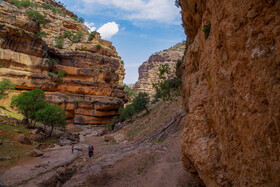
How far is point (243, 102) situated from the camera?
3973 mm

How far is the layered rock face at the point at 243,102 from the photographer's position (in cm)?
320

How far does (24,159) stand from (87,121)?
3089 centimetres

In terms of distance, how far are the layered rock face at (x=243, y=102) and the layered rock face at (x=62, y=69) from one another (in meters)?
42.5

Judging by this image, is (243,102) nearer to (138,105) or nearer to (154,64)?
(138,105)

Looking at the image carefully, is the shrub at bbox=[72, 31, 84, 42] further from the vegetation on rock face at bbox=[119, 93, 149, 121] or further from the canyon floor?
the canyon floor

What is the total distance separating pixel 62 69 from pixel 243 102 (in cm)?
5115

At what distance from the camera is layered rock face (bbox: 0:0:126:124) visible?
35875 millimetres

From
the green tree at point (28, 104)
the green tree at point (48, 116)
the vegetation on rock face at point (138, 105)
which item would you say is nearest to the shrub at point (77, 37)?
the vegetation on rock face at point (138, 105)

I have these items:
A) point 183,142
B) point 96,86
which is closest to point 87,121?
point 96,86

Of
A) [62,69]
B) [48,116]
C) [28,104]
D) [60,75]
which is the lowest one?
[48,116]

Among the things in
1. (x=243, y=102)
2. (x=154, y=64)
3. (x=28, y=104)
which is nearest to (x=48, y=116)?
(x=28, y=104)

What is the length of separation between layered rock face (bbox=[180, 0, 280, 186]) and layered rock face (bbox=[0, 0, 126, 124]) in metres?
42.5

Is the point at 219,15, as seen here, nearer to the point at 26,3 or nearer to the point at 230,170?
the point at 230,170

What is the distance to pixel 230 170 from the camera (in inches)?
189
